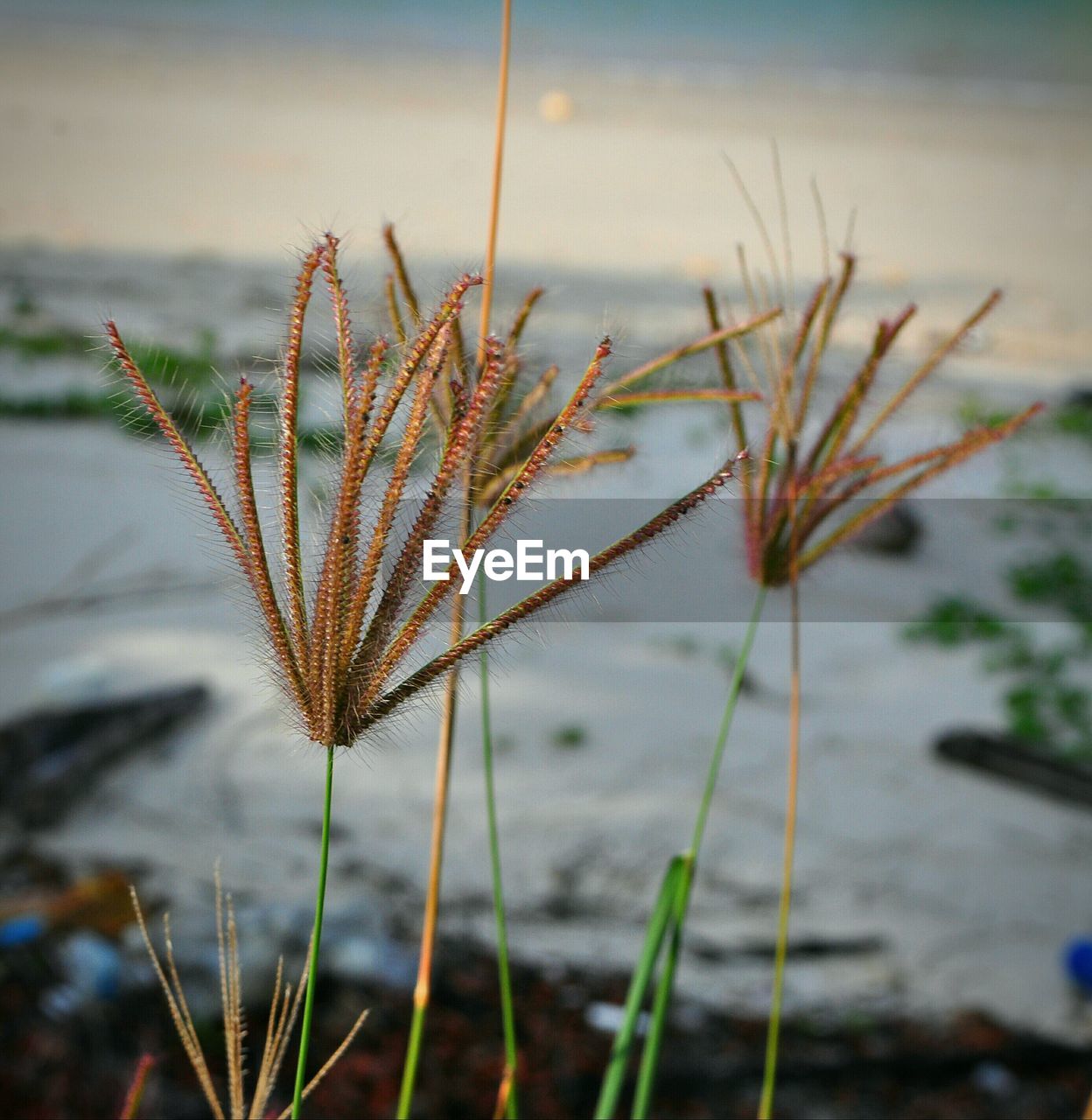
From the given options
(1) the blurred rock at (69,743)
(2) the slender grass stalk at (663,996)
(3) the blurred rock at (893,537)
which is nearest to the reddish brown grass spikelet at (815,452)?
(2) the slender grass stalk at (663,996)

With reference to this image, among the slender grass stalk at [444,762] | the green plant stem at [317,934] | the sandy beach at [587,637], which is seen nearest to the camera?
the green plant stem at [317,934]

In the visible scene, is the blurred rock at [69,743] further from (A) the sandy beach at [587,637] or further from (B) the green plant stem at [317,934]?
(B) the green plant stem at [317,934]

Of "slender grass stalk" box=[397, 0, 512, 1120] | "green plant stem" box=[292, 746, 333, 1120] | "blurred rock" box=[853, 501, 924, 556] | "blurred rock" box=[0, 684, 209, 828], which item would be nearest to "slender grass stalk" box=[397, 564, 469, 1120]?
"slender grass stalk" box=[397, 0, 512, 1120]

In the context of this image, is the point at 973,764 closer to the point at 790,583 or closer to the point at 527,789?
the point at 527,789

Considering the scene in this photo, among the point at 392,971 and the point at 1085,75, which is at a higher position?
the point at 1085,75

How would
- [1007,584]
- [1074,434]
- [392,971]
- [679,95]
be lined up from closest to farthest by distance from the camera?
[392,971] → [1007,584] → [1074,434] → [679,95]

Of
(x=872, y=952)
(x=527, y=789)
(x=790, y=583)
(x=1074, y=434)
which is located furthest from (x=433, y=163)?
(x=790, y=583)
